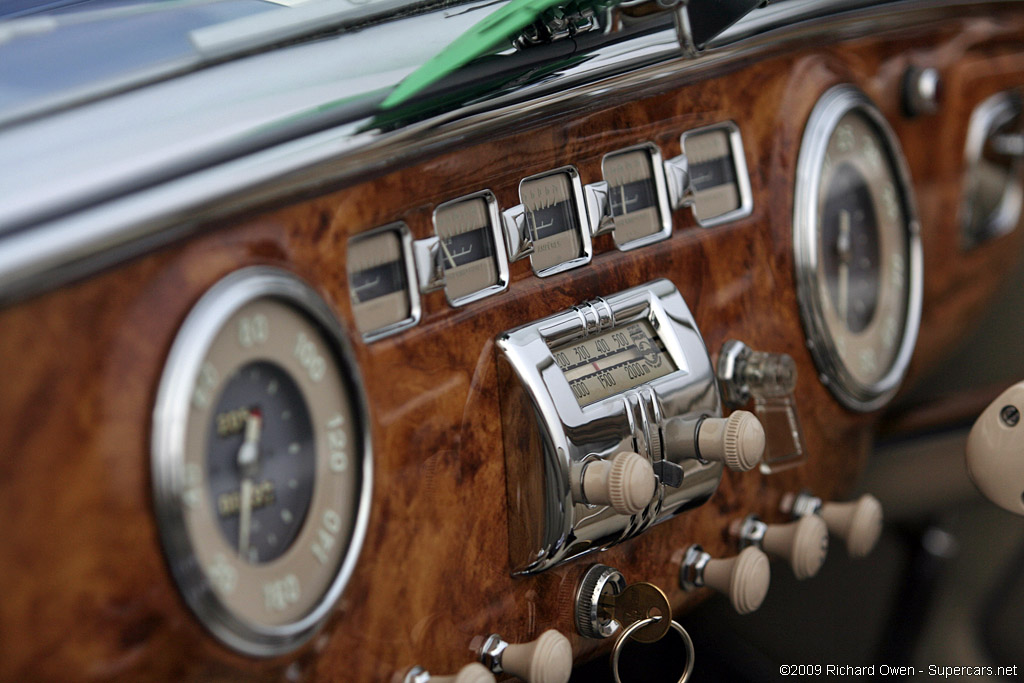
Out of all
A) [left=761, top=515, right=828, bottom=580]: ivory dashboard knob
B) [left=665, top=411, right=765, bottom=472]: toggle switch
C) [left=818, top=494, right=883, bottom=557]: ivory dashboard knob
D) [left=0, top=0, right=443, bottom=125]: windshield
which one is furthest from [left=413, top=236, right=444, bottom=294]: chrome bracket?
[left=818, top=494, right=883, bottom=557]: ivory dashboard knob

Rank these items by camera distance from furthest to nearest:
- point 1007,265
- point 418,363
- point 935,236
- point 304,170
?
point 1007,265
point 935,236
point 418,363
point 304,170

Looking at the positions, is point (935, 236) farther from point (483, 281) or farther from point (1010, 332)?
point (483, 281)

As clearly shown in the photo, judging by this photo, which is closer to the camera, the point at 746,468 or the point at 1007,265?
the point at 746,468

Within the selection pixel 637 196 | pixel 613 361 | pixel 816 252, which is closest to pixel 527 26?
pixel 637 196

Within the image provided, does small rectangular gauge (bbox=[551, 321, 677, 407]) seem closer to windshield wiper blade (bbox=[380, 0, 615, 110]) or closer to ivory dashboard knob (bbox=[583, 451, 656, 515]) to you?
ivory dashboard knob (bbox=[583, 451, 656, 515])

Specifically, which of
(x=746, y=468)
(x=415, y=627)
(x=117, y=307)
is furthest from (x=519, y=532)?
(x=117, y=307)

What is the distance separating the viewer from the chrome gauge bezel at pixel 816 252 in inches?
59.7

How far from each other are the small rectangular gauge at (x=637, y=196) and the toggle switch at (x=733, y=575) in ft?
1.39

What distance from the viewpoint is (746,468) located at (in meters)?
1.23

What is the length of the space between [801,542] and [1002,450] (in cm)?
28

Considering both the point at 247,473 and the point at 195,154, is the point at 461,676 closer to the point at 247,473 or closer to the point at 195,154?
the point at 247,473

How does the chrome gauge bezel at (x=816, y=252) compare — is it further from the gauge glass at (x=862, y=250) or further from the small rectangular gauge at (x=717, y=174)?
the small rectangular gauge at (x=717, y=174)

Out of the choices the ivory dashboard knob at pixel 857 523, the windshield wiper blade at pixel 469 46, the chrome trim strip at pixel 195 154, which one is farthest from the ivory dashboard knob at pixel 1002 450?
the windshield wiper blade at pixel 469 46

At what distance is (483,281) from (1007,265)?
1.28m
